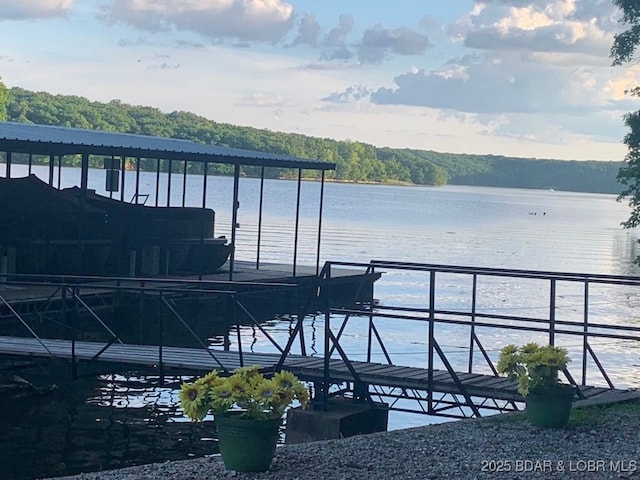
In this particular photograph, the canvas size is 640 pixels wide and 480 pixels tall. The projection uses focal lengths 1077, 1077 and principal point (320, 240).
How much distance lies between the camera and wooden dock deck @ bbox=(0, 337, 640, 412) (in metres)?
10.1

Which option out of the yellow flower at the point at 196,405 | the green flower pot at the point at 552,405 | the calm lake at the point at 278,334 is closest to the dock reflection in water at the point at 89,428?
the calm lake at the point at 278,334

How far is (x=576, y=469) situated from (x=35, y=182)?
15720 millimetres

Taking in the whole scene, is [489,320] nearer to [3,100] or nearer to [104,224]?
[104,224]

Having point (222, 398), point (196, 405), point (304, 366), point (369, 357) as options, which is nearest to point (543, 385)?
point (222, 398)

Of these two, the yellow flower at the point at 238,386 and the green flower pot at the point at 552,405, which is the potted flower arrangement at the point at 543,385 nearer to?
the green flower pot at the point at 552,405

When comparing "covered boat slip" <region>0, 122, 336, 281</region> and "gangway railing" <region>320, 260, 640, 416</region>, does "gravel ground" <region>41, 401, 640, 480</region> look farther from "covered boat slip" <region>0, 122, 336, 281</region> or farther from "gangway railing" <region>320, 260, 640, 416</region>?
"covered boat slip" <region>0, 122, 336, 281</region>

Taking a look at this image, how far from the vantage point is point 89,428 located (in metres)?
12.8

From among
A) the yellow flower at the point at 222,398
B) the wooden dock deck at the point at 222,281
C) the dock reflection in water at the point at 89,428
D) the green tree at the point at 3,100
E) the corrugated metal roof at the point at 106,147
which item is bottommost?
the dock reflection in water at the point at 89,428

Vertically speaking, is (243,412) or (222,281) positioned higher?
(243,412)

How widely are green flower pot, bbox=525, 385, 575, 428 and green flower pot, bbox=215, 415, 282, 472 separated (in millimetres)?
2281

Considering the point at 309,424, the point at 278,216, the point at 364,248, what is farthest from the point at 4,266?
the point at 278,216

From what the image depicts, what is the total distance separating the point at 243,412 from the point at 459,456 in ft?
4.83

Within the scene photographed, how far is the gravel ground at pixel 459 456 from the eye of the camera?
22.1 feet

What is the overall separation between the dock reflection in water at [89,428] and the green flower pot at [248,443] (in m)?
4.43
